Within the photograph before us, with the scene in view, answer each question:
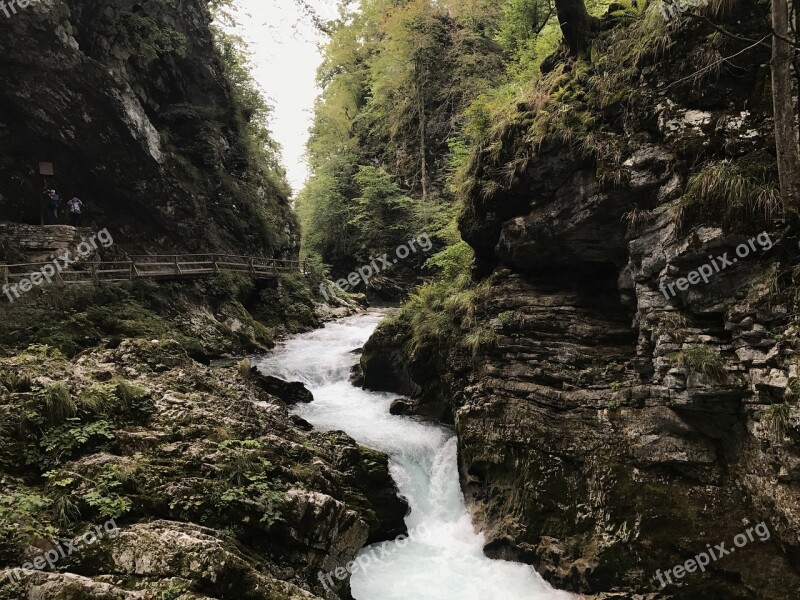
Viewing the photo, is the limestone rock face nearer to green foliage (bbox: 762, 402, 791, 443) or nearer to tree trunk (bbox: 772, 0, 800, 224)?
green foliage (bbox: 762, 402, 791, 443)

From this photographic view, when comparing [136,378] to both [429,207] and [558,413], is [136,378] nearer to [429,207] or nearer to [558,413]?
[558,413]

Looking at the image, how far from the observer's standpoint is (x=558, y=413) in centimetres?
780

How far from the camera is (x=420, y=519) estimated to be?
8.23 meters

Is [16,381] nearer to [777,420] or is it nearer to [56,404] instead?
[56,404]

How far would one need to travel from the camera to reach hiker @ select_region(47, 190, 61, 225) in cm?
1439

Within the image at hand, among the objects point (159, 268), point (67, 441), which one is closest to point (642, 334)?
point (67, 441)

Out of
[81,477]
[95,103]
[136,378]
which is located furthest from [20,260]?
[81,477]

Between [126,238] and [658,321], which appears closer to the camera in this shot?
[658,321]

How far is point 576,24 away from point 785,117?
184 inches

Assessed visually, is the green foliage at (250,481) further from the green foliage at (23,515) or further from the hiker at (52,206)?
the hiker at (52,206)

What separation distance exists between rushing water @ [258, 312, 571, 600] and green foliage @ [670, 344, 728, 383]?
3617 millimetres

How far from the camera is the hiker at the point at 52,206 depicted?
1439cm

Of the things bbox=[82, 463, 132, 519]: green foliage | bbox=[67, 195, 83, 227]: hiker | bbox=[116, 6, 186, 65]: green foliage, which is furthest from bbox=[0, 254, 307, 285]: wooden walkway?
bbox=[82, 463, 132, 519]: green foliage

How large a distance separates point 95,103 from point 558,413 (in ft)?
56.6
